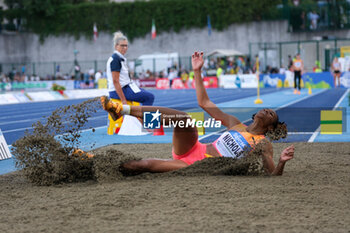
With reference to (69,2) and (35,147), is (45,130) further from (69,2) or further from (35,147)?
(69,2)

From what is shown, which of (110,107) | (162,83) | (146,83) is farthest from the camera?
(146,83)

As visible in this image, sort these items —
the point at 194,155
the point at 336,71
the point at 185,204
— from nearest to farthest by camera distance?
the point at 185,204, the point at 194,155, the point at 336,71

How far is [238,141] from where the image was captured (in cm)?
556

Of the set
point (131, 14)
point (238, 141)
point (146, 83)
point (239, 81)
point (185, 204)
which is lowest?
point (146, 83)

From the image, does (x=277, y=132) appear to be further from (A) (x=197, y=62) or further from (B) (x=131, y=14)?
(B) (x=131, y=14)

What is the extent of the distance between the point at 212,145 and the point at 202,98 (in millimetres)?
673

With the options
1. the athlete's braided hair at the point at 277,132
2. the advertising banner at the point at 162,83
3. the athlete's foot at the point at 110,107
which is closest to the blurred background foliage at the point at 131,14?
the advertising banner at the point at 162,83

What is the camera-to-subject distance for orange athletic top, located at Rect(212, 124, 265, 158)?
553 centimetres

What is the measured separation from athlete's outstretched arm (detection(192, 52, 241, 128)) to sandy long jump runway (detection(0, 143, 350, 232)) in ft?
2.06

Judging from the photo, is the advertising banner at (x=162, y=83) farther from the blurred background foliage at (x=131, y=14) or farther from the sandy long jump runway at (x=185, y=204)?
the sandy long jump runway at (x=185, y=204)

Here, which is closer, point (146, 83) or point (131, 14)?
point (146, 83)

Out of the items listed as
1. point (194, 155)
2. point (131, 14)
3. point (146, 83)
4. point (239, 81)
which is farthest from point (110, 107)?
point (131, 14)

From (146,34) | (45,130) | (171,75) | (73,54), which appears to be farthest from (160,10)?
(45,130)

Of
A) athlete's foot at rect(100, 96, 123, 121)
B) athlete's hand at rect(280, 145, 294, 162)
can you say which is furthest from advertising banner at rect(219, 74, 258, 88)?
athlete's foot at rect(100, 96, 123, 121)
